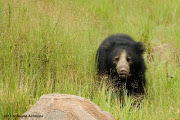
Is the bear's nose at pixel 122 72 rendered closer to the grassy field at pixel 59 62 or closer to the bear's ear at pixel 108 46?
the grassy field at pixel 59 62

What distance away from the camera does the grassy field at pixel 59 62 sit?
422 centimetres

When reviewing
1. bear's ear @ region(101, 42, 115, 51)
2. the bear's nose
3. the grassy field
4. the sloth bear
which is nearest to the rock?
the grassy field

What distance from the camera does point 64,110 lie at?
2895mm

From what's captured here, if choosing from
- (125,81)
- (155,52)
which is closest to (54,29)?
(125,81)

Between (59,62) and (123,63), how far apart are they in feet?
3.46

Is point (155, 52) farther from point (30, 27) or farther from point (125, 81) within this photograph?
point (30, 27)

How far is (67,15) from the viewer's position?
6445mm

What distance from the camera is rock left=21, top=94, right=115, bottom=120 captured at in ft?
9.39

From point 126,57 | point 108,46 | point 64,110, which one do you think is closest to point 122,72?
point 126,57

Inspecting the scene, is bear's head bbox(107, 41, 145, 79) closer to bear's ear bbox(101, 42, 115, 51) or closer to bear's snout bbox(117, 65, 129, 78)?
bear's ear bbox(101, 42, 115, 51)

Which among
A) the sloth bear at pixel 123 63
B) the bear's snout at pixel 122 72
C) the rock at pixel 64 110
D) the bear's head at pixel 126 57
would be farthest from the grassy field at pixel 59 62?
the rock at pixel 64 110

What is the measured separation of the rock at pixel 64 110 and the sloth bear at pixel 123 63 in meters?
2.69

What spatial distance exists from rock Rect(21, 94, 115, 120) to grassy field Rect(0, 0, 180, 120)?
24.7 inches

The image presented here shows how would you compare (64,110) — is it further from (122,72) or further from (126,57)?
(126,57)
